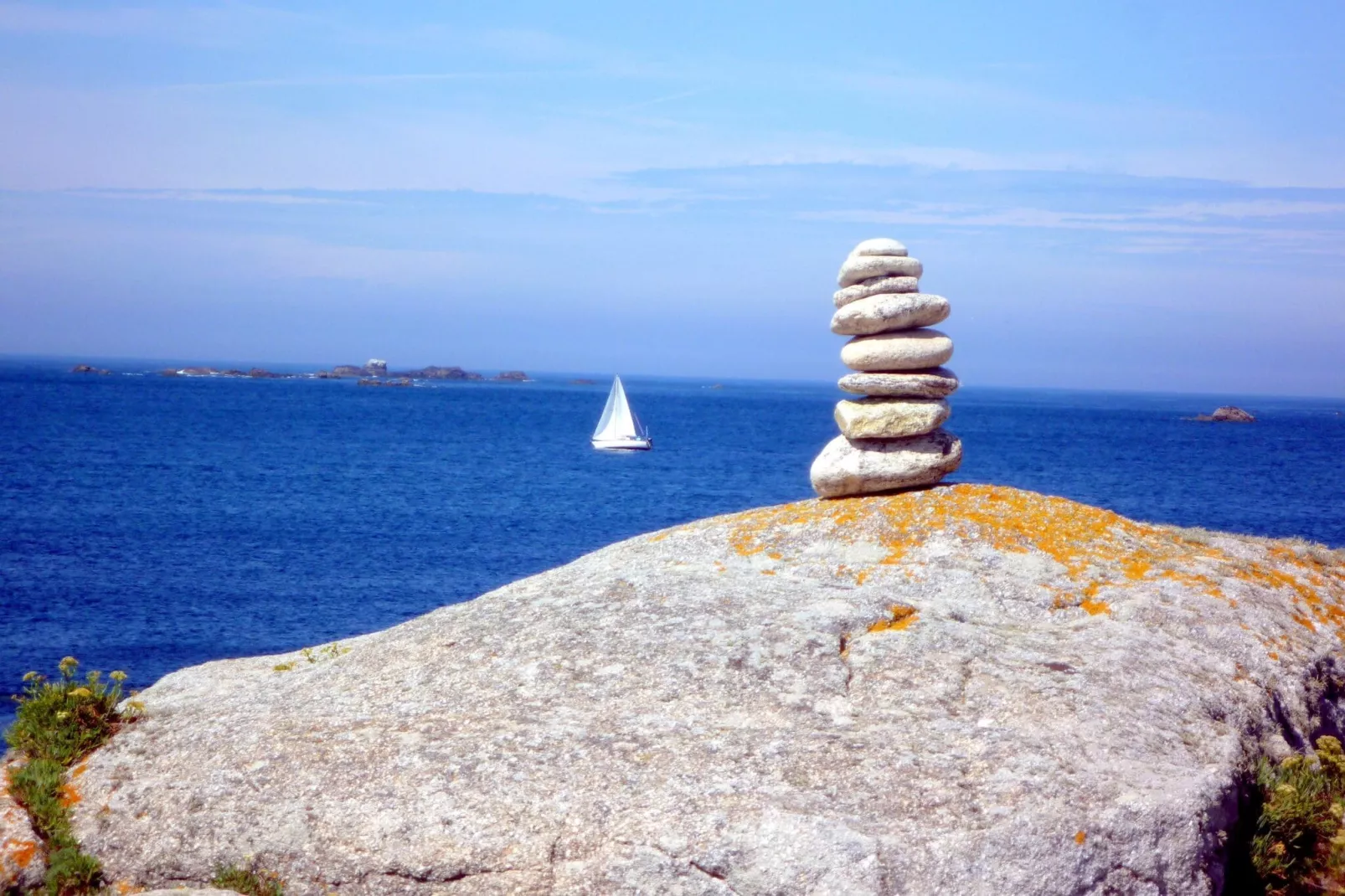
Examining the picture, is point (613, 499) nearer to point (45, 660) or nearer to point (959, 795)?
point (45, 660)

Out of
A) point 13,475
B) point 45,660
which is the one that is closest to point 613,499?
point 13,475

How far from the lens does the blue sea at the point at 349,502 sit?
3172 centimetres

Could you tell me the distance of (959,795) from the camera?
686 centimetres

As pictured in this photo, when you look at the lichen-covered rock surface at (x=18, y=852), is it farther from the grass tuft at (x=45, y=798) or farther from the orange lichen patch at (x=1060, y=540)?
the orange lichen patch at (x=1060, y=540)

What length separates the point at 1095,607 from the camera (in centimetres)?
957

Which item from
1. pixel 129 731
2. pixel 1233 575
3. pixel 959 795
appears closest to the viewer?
pixel 959 795

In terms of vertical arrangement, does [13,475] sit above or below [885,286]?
below

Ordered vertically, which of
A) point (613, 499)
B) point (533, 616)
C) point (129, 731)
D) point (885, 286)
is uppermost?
point (885, 286)

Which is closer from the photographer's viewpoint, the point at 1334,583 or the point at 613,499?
the point at 1334,583

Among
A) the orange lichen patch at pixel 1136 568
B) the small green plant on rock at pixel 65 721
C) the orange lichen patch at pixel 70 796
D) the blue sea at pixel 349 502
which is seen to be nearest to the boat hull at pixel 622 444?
the blue sea at pixel 349 502

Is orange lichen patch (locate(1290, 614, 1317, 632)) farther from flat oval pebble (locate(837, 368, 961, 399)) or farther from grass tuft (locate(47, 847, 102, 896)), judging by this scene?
grass tuft (locate(47, 847, 102, 896))

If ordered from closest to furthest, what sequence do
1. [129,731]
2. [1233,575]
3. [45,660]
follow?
1. [129,731]
2. [1233,575]
3. [45,660]

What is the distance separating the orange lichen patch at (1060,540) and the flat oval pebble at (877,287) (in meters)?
2.32

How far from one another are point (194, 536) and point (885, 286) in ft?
133
